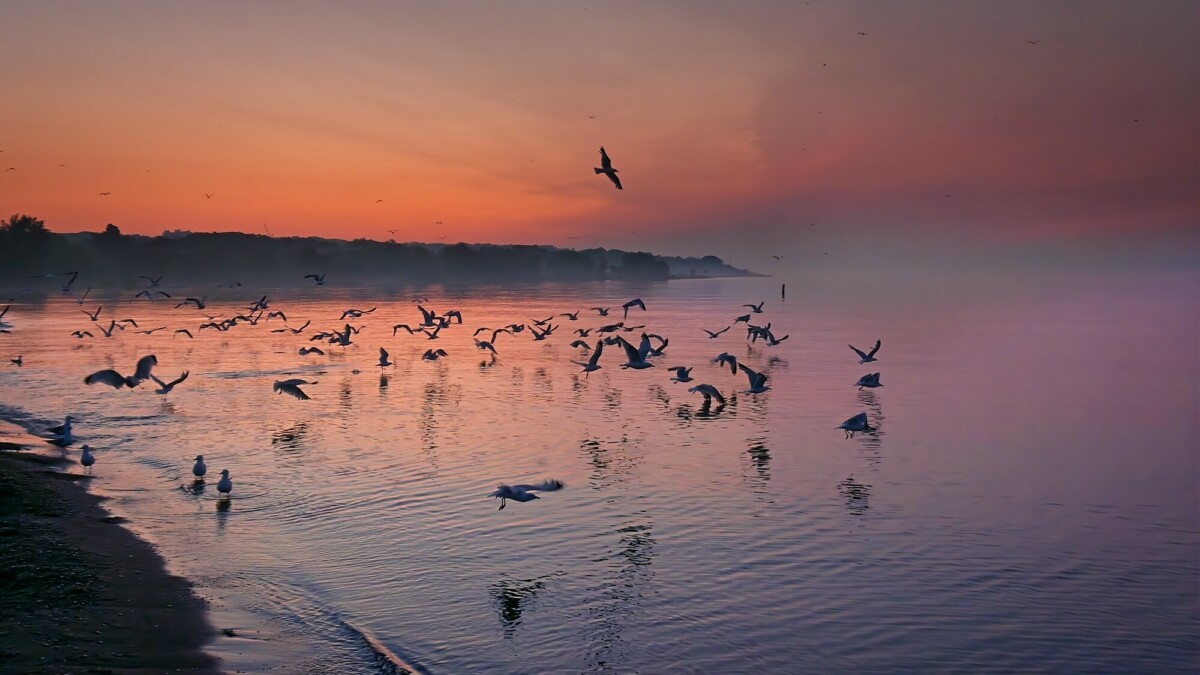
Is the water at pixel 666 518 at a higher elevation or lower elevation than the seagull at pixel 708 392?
lower

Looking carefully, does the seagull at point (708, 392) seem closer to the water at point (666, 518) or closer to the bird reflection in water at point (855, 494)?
the water at point (666, 518)

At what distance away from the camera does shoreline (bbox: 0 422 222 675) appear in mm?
10484

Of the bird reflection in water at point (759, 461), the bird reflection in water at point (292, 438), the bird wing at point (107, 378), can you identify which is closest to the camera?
the bird reflection in water at point (759, 461)

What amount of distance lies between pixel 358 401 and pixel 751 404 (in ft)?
45.3

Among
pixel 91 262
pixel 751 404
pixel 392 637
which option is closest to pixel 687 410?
pixel 751 404

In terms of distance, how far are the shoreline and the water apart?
1.70ft

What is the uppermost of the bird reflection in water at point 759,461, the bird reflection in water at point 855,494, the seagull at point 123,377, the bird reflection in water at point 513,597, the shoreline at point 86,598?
Answer: the seagull at point 123,377

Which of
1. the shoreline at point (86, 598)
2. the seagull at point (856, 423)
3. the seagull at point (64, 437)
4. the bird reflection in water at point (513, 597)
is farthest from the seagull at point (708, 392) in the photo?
the shoreline at point (86, 598)

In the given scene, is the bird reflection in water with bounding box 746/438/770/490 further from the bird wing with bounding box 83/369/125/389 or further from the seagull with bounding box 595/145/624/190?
the bird wing with bounding box 83/369/125/389

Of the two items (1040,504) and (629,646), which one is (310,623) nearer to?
(629,646)

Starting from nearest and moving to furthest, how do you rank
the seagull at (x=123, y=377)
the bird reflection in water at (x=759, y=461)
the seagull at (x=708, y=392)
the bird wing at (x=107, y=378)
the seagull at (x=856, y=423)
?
1. the bird reflection in water at (x=759, y=461)
2. the bird wing at (x=107, y=378)
3. the seagull at (x=123, y=377)
4. the seagull at (x=856, y=423)
5. the seagull at (x=708, y=392)

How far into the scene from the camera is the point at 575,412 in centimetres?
2962

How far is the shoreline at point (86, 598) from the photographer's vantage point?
10.5 m

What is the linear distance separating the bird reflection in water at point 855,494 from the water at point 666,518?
12 cm
